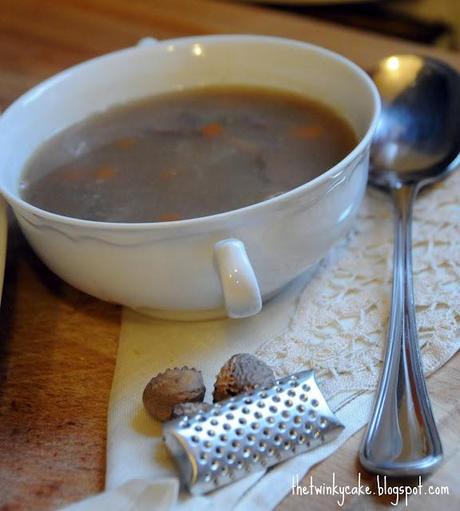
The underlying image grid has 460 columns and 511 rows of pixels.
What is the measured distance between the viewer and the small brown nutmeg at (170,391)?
75 centimetres

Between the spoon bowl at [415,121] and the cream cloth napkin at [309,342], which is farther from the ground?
the spoon bowl at [415,121]

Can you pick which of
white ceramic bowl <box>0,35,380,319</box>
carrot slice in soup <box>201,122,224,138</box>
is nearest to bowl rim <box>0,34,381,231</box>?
white ceramic bowl <box>0,35,380,319</box>

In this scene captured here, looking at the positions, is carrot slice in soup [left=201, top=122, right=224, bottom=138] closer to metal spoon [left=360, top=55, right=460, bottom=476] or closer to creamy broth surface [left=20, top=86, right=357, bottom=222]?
creamy broth surface [left=20, top=86, right=357, bottom=222]

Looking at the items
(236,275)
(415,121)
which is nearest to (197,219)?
(236,275)

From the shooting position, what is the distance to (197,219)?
0.73 meters

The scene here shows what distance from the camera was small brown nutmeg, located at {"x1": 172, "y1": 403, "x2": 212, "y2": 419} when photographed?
716 millimetres

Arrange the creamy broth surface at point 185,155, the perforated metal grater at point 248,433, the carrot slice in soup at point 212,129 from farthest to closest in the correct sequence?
the carrot slice in soup at point 212,129 → the creamy broth surface at point 185,155 → the perforated metal grater at point 248,433

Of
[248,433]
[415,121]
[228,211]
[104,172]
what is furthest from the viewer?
[415,121]

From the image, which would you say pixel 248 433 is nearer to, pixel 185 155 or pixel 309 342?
pixel 309 342

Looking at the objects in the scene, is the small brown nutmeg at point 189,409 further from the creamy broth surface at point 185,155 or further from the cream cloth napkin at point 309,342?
the creamy broth surface at point 185,155

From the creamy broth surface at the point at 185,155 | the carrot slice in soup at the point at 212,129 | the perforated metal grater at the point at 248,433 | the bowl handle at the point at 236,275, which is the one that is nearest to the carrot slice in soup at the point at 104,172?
the creamy broth surface at the point at 185,155

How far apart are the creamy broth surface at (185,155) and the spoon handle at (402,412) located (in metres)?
0.19

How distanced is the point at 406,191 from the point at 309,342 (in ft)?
0.96

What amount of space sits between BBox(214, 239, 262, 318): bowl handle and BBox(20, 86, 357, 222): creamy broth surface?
0.11 meters
